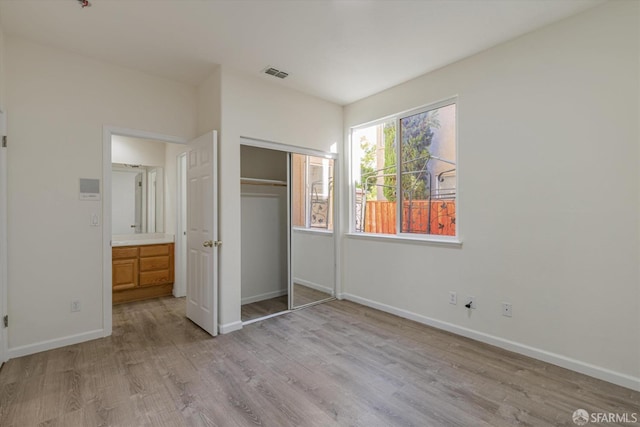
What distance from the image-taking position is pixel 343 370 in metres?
2.43

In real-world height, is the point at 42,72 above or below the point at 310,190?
above

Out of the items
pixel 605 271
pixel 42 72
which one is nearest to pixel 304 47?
pixel 42 72

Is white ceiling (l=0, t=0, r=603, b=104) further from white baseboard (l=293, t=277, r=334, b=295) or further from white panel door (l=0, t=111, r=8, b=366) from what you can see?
white baseboard (l=293, t=277, r=334, b=295)

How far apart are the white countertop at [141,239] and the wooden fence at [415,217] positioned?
292 centimetres

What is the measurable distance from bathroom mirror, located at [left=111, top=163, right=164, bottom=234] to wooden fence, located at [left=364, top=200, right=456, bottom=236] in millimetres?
3151

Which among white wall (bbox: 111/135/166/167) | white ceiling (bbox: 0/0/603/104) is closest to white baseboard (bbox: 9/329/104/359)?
white wall (bbox: 111/135/166/167)

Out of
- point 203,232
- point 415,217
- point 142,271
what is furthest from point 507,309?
point 142,271

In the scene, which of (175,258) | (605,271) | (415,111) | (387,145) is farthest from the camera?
(175,258)

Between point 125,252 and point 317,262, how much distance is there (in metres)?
2.57

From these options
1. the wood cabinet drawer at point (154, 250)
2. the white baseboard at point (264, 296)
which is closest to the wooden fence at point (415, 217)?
the white baseboard at point (264, 296)

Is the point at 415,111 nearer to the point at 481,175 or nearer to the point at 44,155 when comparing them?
the point at 481,175

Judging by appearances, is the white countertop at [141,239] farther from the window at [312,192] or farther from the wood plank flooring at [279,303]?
the window at [312,192]

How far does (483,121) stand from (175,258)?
4231mm

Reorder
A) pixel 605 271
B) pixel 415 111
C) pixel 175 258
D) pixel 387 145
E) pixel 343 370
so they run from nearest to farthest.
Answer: pixel 605 271
pixel 343 370
pixel 415 111
pixel 387 145
pixel 175 258
